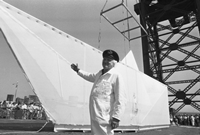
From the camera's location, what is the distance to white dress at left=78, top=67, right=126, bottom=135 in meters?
1.59

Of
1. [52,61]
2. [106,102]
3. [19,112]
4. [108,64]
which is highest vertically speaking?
[52,61]

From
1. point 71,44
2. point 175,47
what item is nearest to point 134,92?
point 71,44

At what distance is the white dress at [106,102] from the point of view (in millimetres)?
1589

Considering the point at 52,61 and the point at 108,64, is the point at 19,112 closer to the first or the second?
the point at 52,61

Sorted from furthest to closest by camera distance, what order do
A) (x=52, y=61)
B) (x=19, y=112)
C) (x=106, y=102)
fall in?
(x=19, y=112)
(x=52, y=61)
(x=106, y=102)

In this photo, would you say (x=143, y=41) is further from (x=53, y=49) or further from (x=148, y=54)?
(x=53, y=49)

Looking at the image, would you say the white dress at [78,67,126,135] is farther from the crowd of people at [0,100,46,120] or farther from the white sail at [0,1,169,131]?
the crowd of people at [0,100,46,120]

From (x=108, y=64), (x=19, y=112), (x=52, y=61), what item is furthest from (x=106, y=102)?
(x=19, y=112)

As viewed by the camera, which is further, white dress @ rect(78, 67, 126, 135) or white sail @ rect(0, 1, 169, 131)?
white sail @ rect(0, 1, 169, 131)

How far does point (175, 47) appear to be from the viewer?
12.6 m

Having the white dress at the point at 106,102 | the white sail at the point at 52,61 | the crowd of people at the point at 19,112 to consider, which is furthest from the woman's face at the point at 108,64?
the crowd of people at the point at 19,112

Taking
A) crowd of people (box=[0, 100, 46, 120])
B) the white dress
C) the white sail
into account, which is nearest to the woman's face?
the white dress

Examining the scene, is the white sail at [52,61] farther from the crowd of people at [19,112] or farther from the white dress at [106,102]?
the crowd of people at [19,112]

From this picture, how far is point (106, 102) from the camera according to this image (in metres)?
1.68
